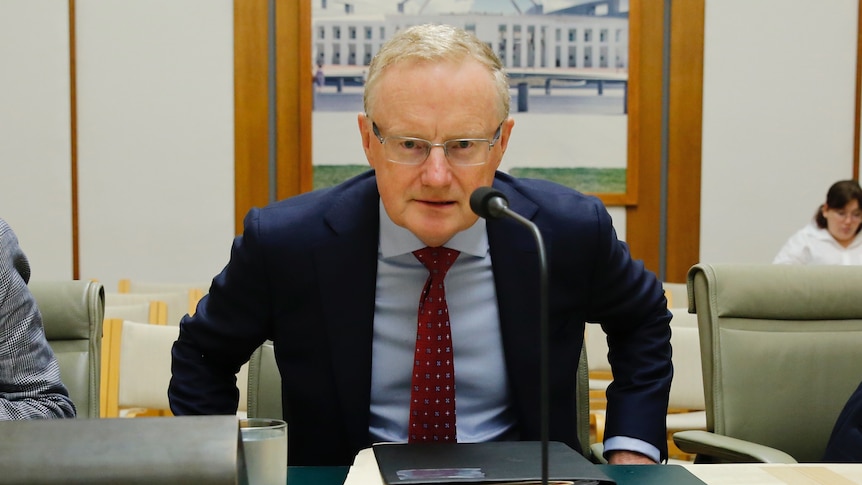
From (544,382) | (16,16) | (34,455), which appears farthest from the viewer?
(16,16)

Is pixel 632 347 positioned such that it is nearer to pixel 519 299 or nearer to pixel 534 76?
pixel 519 299

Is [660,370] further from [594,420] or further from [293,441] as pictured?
[594,420]

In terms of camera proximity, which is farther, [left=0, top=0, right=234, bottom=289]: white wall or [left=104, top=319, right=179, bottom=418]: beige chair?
[left=0, top=0, right=234, bottom=289]: white wall

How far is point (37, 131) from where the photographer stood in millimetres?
5336

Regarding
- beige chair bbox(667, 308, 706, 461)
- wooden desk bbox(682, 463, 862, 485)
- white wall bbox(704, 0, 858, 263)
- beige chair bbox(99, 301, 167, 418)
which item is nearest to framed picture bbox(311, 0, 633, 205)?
white wall bbox(704, 0, 858, 263)

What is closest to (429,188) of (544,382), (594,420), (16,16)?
(544,382)

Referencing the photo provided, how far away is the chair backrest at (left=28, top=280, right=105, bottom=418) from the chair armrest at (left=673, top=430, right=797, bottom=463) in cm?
123

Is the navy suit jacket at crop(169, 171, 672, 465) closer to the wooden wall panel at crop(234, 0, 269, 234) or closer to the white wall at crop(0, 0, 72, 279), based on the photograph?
the wooden wall panel at crop(234, 0, 269, 234)

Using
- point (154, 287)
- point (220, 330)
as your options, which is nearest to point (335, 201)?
point (220, 330)

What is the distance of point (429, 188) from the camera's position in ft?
4.76

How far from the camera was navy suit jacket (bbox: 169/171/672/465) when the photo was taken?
161 cm

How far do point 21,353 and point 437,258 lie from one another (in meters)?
0.69

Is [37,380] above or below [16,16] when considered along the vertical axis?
below

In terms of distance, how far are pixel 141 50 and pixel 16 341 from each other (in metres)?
4.18
